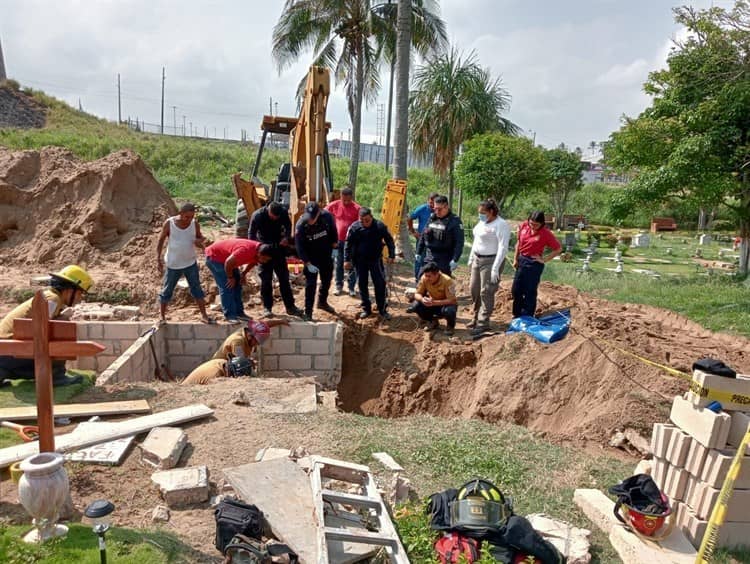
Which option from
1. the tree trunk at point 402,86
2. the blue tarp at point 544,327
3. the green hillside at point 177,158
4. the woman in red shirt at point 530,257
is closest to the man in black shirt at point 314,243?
the woman in red shirt at point 530,257

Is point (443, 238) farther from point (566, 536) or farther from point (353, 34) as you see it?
point (353, 34)

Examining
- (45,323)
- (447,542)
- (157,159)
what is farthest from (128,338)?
(157,159)

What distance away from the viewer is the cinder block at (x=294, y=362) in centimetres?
755

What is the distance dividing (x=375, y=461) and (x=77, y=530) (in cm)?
212

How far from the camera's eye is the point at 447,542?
10.5 ft

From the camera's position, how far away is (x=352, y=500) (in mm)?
3555

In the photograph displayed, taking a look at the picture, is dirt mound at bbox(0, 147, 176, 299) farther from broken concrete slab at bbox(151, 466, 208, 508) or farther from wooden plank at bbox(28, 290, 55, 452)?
wooden plank at bbox(28, 290, 55, 452)

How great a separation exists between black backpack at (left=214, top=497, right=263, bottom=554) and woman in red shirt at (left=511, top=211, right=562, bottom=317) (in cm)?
508

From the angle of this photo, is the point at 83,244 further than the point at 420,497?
Yes

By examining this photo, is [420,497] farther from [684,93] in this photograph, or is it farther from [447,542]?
[684,93]

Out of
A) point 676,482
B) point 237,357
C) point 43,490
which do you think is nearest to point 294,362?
point 237,357

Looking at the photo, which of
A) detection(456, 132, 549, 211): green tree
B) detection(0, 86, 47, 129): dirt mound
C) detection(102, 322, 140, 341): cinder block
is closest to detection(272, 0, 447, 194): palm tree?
detection(456, 132, 549, 211): green tree

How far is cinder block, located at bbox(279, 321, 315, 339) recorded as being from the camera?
294 inches

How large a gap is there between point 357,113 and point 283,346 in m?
11.3
